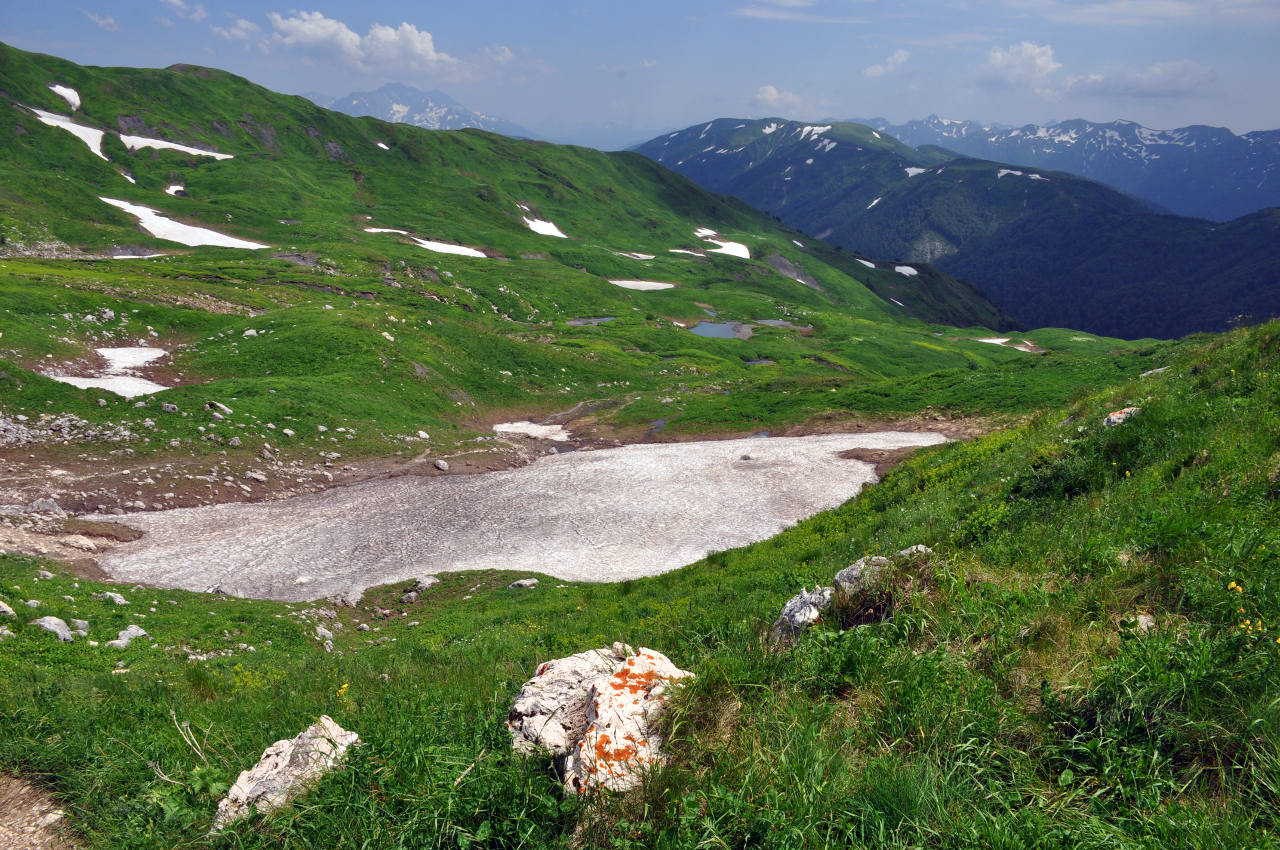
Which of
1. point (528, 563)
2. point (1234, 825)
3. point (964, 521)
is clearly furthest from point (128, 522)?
point (1234, 825)

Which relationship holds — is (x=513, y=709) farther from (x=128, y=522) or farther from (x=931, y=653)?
(x=128, y=522)

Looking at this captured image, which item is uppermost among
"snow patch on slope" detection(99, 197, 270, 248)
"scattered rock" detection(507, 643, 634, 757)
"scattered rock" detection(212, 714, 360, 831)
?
"snow patch on slope" detection(99, 197, 270, 248)

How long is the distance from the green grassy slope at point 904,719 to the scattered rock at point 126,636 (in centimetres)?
373

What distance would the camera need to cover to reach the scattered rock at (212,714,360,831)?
6.27 meters

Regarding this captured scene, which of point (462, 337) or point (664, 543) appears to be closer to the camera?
point (664, 543)

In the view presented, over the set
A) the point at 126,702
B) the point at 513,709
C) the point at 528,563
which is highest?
the point at 513,709

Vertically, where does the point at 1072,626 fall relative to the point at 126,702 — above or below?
above

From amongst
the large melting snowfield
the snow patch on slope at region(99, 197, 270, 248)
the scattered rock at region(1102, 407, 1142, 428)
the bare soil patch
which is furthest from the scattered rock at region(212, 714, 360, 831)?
the snow patch on slope at region(99, 197, 270, 248)

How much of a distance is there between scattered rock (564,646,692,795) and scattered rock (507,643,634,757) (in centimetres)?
25

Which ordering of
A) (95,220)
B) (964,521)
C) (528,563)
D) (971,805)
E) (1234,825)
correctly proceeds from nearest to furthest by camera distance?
(1234,825) → (971,805) → (964,521) → (528,563) → (95,220)

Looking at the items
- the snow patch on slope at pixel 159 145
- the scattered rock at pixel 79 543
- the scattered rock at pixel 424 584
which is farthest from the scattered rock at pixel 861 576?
the snow patch on slope at pixel 159 145

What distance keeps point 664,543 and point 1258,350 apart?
2157cm

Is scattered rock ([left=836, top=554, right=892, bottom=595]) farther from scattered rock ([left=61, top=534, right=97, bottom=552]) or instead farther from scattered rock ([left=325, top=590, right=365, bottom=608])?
scattered rock ([left=61, top=534, right=97, bottom=552])

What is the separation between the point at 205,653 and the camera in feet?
56.1
